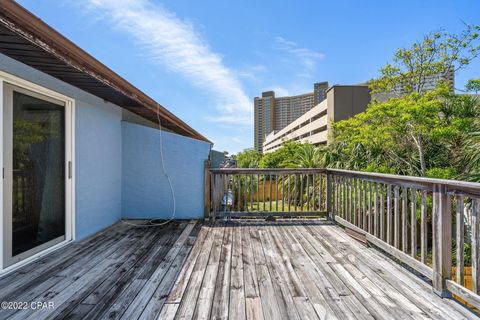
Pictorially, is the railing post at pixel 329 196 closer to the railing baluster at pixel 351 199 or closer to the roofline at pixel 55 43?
the railing baluster at pixel 351 199

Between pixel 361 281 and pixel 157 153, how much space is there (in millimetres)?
3580

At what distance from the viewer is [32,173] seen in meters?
2.52

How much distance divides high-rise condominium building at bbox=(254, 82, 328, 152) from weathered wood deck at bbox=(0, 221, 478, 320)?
60.2 metres

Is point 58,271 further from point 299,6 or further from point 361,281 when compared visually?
point 299,6

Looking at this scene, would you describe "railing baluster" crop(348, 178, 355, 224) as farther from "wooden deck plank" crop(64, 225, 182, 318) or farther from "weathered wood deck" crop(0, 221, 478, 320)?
"wooden deck plank" crop(64, 225, 182, 318)

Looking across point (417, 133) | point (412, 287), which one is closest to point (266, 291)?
point (412, 287)

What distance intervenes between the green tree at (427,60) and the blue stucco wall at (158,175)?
8.71m

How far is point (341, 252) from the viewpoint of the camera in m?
2.81

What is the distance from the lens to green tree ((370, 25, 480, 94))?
8125mm

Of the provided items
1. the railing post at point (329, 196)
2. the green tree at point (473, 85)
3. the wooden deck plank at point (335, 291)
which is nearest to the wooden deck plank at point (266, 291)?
the wooden deck plank at point (335, 291)

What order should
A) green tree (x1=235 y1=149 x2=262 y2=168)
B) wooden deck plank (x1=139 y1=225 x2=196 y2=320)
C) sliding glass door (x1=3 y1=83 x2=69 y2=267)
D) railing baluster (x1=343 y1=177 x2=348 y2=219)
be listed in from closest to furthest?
wooden deck plank (x1=139 y1=225 x2=196 y2=320), sliding glass door (x1=3 y1=83 x2=69 y2=267), railing baluster (x1=343 y1=177 x2=348 y2=219), green tree (x1=235 y1=149 x2=262 y2=168)

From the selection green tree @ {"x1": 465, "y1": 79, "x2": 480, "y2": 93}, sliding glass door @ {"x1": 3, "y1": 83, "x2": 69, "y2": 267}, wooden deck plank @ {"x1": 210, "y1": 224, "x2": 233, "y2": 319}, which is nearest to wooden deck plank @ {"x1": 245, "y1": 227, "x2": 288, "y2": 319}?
wooden deck plank @ {"x1": 210, "y1": 224, "x2": 233, "y2": 319}

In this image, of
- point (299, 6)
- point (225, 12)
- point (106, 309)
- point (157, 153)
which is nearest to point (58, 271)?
point (106, 309)

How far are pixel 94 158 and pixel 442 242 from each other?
4136 millimetres
